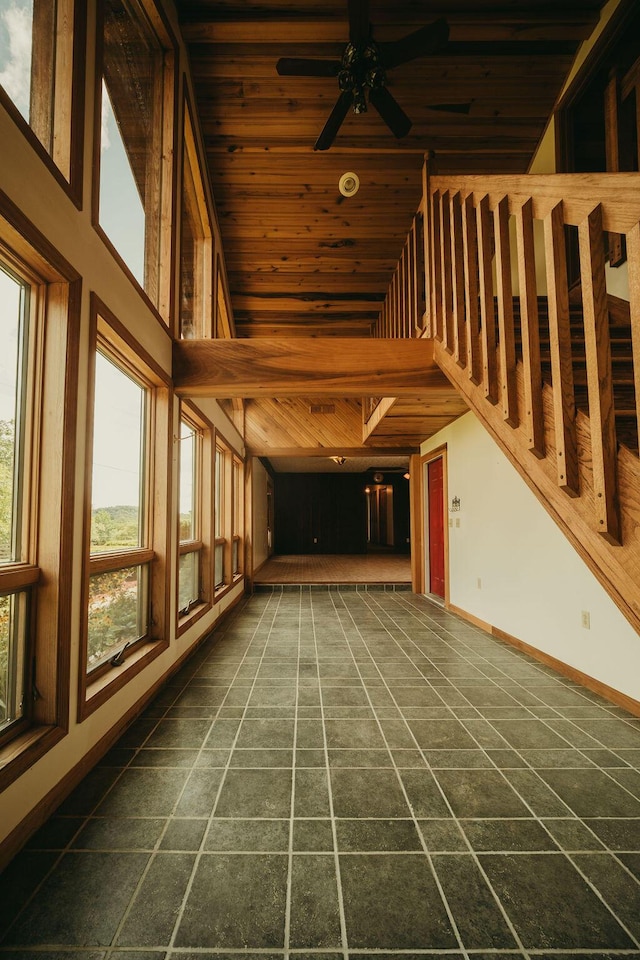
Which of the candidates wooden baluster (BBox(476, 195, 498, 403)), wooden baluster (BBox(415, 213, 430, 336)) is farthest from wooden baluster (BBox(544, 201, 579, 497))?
wooden baluster (BBox(415, 213, 430, 336))

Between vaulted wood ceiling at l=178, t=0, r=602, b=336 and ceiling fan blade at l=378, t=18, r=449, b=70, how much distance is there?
4.12 feet

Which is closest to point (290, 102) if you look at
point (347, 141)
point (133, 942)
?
point (347, 141)

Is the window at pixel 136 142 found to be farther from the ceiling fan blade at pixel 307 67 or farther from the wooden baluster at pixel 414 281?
the wooden baluster at pixel 414 281

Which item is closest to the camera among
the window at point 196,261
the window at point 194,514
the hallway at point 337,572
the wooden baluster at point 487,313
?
the wooden baluster at point 487,313

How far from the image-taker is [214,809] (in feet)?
6.08

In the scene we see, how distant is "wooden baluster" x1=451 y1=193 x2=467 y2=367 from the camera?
2.87m

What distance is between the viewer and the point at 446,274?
330 centimetres

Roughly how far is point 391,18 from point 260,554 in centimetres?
903

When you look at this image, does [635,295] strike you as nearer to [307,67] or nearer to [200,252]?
[307,67]

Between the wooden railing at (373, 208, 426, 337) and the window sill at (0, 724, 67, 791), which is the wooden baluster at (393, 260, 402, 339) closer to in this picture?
the wooden railing at (373, 208, 426, 337)

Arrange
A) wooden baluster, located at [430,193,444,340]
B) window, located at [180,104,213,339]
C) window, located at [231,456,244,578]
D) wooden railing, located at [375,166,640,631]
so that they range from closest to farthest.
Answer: wooden railing, located at [375,166,640,631] → wooden baluster, located at [430,193,444,340] → window, located at [180,104,213,339] → window, located at [231,456,244,578]

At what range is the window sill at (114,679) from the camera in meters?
2.06

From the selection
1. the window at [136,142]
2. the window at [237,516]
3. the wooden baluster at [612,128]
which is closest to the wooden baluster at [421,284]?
the wooden baluster at [612,128]

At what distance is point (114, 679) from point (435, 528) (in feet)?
17.0
